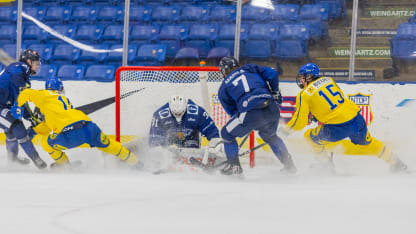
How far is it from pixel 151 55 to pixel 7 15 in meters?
2.08

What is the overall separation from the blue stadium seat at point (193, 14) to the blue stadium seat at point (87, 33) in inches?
41.6

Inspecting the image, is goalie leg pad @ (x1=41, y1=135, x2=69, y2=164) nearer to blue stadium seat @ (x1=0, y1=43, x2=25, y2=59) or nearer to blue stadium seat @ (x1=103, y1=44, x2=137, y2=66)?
blue stadium seat @ (x1=103, y1=44, x2=137, y2=66)

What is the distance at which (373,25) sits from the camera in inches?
209

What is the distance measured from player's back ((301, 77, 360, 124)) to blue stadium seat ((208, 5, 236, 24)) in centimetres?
170

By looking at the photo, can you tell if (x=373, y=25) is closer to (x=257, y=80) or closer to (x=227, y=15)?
(x=227, y=15)

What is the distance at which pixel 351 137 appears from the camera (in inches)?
173

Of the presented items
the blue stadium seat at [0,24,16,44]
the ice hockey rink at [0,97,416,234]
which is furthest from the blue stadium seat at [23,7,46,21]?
the ice hockey rink at [0,97,416,234]

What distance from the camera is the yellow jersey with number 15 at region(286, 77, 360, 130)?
4230 mm

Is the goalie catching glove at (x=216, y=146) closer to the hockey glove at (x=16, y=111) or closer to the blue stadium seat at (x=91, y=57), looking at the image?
the hockey glove at (x=16, y=111)

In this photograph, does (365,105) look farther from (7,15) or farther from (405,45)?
(7,15)

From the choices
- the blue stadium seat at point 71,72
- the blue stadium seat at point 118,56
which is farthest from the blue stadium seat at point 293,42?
the blue stadium seat at point 71,72

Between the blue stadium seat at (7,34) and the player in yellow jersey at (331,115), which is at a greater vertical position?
the blue stadium seat at (7,34)

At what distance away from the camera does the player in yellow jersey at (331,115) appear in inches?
167

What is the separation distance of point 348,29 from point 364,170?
1.57 m
